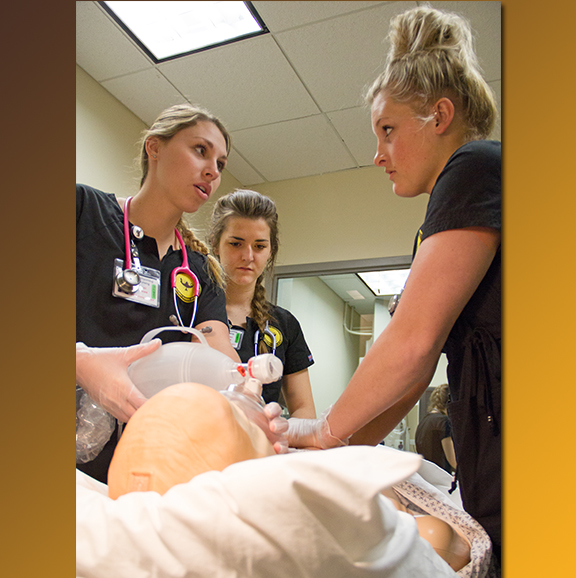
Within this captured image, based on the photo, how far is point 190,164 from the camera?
34.8 inches

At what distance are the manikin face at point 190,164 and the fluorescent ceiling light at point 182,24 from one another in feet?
0.52

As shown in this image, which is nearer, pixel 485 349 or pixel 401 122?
pixel 485 349

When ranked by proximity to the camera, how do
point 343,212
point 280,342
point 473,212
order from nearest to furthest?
1. point 473,212
2. point 343,212
3. point 280,342

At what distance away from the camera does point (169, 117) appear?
100 cm

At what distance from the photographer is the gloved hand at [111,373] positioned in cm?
61

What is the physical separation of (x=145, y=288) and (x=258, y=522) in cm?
78

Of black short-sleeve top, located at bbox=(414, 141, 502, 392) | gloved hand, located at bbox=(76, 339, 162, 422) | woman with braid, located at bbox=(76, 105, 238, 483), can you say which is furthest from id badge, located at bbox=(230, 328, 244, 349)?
black short-sleeve top, located at bbox=(414, 141, 502, 392)

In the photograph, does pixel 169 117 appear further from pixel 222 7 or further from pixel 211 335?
pixel 211 335

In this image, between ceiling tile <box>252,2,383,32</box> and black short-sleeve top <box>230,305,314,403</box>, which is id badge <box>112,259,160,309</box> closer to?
ceiling tile <box>252,2,383,32</box>

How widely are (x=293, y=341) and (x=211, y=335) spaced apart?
2.96 feet

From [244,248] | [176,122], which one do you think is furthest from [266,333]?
[176,122]

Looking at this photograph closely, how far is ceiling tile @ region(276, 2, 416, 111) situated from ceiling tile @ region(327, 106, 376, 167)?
2 cm

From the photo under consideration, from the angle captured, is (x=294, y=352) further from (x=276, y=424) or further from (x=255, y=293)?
(x=276, y=424)
